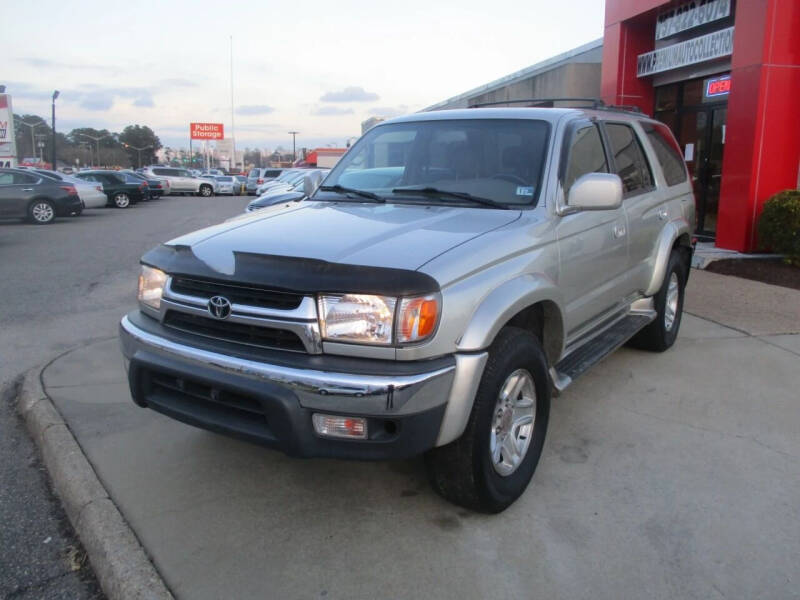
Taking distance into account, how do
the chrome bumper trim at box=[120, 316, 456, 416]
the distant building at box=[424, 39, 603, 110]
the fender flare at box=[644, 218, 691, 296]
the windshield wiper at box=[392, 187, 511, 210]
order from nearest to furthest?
the chrome bumper trim at box=[120, 316, 456, 416] → the windshield wiper at box=[392, 187, 511, 210] → the fender flare at box=[644, 218, 691, 296] → the distant building at box=[424, 39, 603, 110]

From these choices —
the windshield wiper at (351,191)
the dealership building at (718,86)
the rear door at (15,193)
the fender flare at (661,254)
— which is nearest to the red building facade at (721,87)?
the dealership building at (718,86)

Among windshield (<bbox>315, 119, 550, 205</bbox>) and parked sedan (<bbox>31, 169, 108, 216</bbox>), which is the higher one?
windshield (<bbox>315, 119, 550, 205</bbox>)

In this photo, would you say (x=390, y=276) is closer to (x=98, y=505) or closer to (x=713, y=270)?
(x=98, y=505)

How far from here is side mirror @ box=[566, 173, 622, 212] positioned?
11.2ft

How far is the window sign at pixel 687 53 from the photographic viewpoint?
10.3m

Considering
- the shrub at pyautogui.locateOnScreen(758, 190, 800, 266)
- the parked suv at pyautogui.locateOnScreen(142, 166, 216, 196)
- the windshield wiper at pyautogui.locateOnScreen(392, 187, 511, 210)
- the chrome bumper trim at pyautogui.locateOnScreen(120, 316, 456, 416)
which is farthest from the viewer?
the parked suv at pyautogui.locateOnScreen(142, 166, 216, 196)

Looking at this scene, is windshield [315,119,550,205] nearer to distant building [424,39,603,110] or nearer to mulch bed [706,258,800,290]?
mulch bed [706,258,800,290]

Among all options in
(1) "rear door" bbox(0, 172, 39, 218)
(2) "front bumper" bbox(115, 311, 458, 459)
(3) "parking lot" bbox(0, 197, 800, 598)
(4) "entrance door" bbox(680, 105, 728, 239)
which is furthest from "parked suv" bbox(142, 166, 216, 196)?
(2) "front bumper" bbox(115, 311, 458, 459)

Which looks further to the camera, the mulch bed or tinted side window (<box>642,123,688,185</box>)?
the mulch bed

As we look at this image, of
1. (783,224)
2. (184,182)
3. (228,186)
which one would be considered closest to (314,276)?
(783,224)

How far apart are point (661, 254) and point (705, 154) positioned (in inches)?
290

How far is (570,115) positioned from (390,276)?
6.73 ft

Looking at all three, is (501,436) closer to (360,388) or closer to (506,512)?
(506,512)

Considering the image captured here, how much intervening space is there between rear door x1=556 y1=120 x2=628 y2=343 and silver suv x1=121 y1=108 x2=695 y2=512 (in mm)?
17
